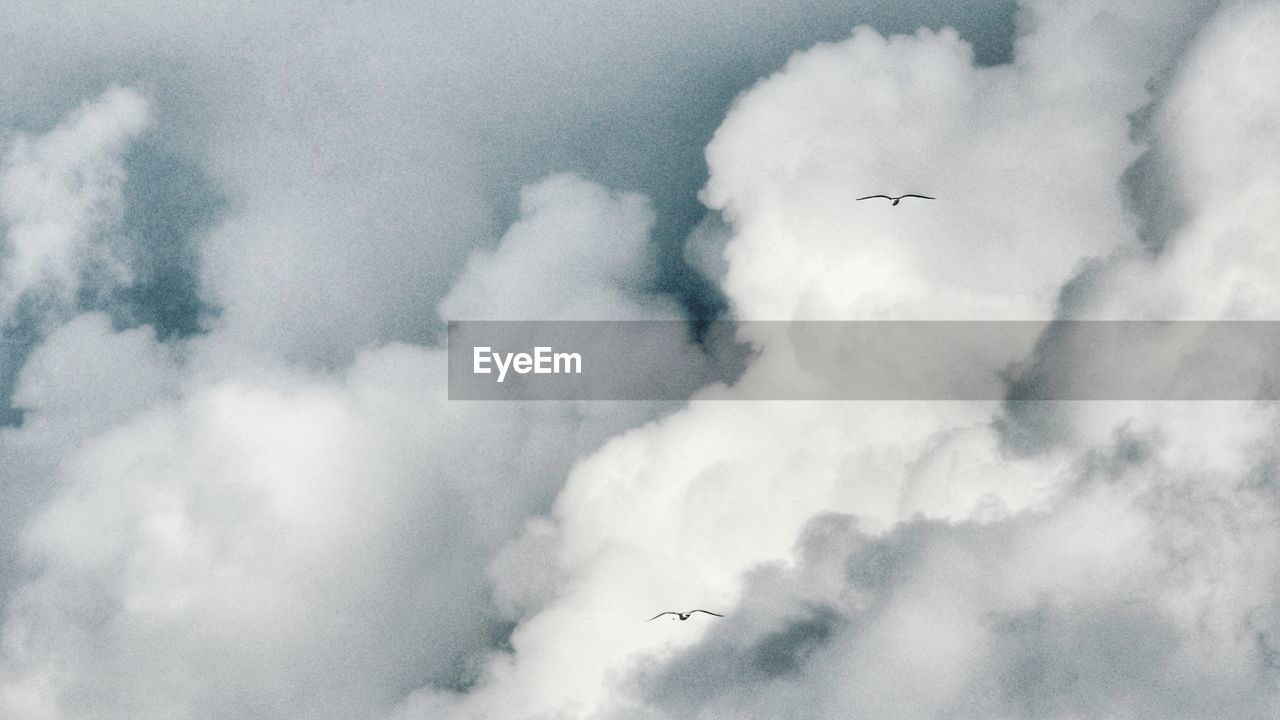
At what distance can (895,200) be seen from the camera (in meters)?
191
